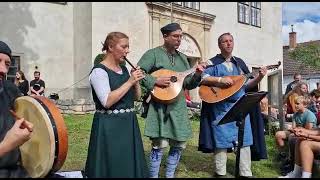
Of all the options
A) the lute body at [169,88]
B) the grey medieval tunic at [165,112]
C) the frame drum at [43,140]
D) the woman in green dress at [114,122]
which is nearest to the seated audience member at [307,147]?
the grey medieval tunic at [165,112]

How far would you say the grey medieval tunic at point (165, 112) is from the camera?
4.62m

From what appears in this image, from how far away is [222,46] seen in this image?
16.7 ft

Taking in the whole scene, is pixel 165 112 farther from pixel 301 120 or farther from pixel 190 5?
pixel 190 5

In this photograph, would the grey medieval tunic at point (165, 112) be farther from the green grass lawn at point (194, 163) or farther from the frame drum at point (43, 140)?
the frame drum at point (43, 140)

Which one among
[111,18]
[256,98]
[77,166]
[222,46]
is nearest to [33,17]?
[111,18]

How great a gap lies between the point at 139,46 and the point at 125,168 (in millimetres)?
12184

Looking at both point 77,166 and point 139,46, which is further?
point 139,46

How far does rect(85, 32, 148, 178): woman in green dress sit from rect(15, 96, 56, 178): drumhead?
A: 0.54 meters

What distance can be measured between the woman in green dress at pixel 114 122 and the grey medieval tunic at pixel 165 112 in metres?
0.70

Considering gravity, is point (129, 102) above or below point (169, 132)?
above

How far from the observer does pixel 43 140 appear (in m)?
3.37

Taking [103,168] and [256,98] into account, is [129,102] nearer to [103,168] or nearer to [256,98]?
[103,168]

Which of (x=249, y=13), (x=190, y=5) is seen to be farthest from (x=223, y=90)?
(x=249, y=13)

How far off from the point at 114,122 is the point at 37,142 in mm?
686
